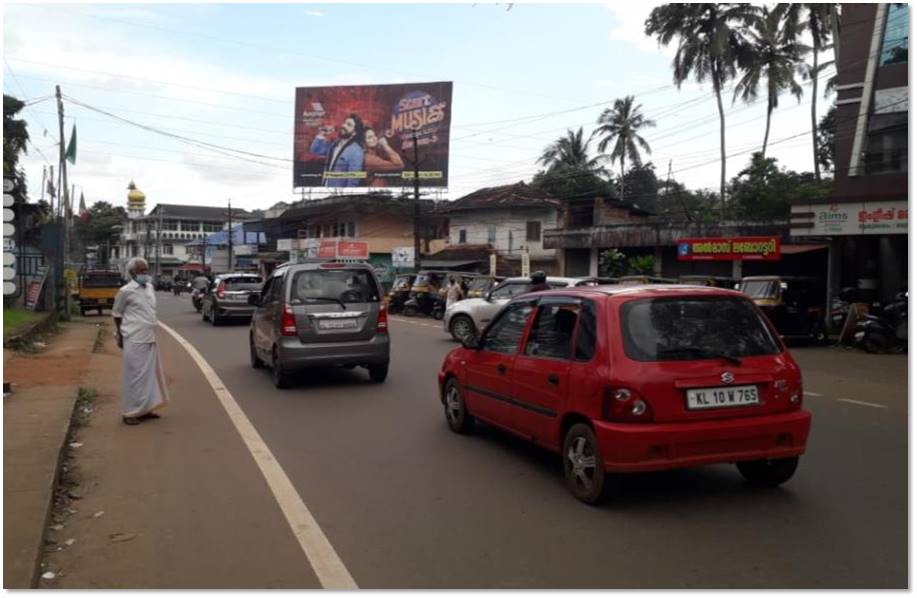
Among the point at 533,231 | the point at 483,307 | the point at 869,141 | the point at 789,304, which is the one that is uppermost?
the point at 869,141

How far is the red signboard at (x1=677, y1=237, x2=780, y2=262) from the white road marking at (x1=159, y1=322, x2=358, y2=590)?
1795 centimetres

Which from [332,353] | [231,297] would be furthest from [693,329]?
[231,297]

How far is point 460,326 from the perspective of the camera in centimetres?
1800

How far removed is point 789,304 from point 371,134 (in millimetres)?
36173

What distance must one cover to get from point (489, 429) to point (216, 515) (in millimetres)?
3303

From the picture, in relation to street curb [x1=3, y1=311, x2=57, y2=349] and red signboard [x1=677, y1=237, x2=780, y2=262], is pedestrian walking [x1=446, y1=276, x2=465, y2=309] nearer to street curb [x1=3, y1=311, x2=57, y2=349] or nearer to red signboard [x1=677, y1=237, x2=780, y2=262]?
red signboard [x1=677, y1=237, x2=780, y2=262]

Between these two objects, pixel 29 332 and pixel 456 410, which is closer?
pixel 456 410

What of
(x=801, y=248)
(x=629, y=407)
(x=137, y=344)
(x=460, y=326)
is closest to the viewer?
(x=629, y=407)

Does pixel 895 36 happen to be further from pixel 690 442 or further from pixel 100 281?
pixel 100 281

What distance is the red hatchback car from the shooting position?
508 centimetres

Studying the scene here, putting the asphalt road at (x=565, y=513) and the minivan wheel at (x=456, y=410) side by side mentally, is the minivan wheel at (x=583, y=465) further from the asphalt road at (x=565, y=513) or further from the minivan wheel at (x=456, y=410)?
the minivan wheel at (x=456, y=410)

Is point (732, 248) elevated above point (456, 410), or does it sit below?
above

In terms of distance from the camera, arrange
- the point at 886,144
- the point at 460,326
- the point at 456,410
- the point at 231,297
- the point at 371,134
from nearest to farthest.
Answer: the point at 456,410
the point at 460,326
the point at 886,144
the point at 231,297
the point at 371,134

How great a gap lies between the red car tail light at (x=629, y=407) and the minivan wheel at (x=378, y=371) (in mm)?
6339
